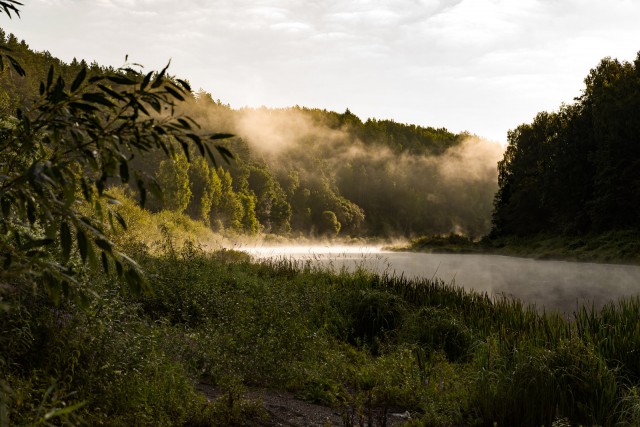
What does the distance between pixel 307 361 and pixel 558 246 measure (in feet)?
90.1

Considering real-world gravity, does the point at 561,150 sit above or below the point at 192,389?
above

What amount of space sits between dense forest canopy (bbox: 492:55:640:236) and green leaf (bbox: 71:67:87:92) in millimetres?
29890

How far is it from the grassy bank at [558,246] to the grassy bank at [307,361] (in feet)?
57.5

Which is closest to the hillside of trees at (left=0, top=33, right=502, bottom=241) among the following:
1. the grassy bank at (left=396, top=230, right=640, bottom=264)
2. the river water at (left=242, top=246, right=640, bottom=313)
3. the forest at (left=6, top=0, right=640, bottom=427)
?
the grassy bank at (left=396, top=230, right=640, bottom=264)

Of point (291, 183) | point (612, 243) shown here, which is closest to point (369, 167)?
point (291, 183)

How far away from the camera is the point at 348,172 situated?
372 ft

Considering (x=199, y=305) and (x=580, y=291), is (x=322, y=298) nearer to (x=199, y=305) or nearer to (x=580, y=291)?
(x=199, y=305)

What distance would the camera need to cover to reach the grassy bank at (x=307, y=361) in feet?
15.1

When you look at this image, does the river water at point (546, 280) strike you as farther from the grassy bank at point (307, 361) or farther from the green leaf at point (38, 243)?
the green leaf at point (38, 243)

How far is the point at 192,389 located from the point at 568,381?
157 inches

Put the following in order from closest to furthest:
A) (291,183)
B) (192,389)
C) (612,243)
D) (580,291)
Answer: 1. (192,389)
2. (580,291)
3. (612,243)
4. (291,183)

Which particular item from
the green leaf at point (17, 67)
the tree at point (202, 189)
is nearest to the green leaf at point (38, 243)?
the green leaf at point (17, 67)

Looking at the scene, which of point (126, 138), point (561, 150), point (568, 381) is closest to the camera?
point (126, 138)

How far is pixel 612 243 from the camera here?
89.3 ft
